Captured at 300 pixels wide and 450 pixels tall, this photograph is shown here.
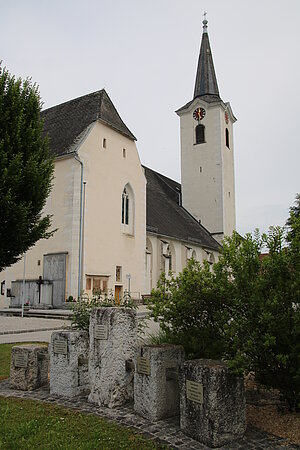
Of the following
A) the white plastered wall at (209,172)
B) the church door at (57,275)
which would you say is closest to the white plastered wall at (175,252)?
the white plastered wall at (209,172)

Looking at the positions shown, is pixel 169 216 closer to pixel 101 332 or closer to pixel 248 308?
pixel 101 332

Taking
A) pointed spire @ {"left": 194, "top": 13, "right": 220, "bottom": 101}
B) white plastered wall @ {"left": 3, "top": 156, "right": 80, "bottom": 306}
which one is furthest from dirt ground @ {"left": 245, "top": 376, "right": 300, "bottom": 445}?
pointed spire @ {"left": 194, "top": 13, "right": 220, "bottom": 101}

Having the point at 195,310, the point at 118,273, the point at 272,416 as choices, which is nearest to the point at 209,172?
the point at 118,273

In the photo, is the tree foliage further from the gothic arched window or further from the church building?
the gothic arched window

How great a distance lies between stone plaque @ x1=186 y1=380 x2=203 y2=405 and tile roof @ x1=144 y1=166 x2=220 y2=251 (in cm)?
2560

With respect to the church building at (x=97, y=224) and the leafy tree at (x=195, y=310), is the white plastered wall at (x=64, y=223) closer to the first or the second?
the church building at (x=97, y=224)

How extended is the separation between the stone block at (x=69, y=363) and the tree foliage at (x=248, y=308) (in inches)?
58.4

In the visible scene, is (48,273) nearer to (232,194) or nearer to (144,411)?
(144,411)

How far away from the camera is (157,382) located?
528 centimetres

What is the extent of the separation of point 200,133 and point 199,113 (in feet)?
6.87

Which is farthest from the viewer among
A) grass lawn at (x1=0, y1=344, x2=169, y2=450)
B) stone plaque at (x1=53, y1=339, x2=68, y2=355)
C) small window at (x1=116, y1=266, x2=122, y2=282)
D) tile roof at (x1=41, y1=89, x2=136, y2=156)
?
small window at (x1=116, y1=266, x2=122, y2=282)

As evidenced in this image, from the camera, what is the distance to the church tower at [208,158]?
41.2 m

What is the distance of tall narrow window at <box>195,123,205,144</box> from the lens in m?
42.4

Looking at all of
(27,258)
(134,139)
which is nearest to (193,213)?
(134,139)
